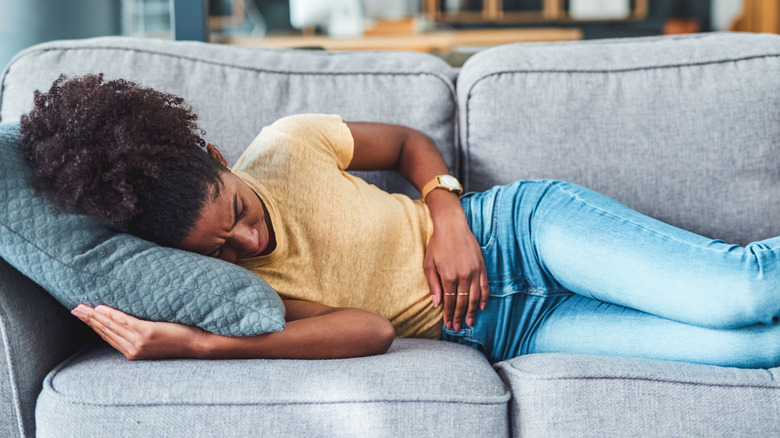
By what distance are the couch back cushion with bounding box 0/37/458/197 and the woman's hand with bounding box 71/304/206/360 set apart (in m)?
0.54

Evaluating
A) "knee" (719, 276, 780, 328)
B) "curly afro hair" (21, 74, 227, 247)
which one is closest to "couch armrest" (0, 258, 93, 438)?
"curly afro hair" (21, 74, 227, 247)

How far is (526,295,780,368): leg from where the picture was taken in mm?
1007

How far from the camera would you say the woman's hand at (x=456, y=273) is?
1.15 m

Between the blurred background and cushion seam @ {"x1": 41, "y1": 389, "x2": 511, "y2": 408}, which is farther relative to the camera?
the blurred background

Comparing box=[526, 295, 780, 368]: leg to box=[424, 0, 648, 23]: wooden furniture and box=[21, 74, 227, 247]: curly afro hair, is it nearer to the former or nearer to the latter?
box=[21, 74, 227, 247]: curly afro hair

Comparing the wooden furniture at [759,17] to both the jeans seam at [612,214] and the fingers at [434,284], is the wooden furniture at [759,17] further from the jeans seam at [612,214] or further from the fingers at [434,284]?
the fingers at [434,284]

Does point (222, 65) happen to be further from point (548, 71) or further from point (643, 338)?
point (643, 338)

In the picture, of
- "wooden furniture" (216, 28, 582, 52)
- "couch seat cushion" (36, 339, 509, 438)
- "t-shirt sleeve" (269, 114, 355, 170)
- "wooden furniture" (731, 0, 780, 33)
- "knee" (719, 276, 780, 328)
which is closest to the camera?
"couch seat cushion" (36, 339, 509, 438)

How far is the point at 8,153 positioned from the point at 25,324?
264mm

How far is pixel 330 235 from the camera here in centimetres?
114

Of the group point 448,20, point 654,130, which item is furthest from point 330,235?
point 448,20

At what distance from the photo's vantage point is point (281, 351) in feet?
3.17

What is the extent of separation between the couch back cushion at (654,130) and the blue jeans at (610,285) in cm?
18

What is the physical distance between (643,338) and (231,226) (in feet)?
2.36
